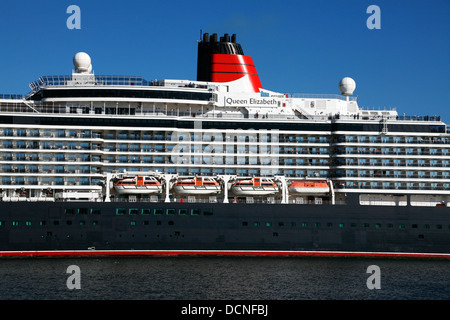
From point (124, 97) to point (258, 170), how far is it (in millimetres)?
12306

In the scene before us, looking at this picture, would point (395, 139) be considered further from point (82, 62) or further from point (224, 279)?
point (82, 62)

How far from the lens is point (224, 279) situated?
36.1 metres

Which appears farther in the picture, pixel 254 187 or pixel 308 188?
pixel 308 188

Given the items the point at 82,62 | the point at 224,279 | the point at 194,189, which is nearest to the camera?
the point at 224,279

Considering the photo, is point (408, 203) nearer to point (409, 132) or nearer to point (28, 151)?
point (409, 132)

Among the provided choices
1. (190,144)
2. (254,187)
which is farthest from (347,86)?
(190,144)

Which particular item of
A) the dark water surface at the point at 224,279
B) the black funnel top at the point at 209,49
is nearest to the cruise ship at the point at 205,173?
the dark water surface at the point at 224,279

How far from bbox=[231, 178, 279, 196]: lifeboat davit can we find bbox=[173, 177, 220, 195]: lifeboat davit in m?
1.57

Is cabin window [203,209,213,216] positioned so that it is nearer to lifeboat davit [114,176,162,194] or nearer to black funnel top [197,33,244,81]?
lifeboat davit [114,176,162,194]

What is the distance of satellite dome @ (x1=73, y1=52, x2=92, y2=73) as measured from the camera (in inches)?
2021

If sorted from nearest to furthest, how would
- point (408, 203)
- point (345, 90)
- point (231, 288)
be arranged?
point (231, 288), point (408, 203), point (345, 90)

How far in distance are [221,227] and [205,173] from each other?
5.00m

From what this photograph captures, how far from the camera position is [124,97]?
Result: 49.6 metres

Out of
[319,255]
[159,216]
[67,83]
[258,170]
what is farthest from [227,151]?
[67,83]
